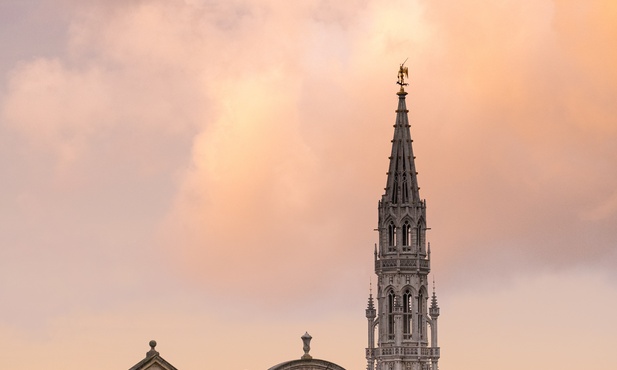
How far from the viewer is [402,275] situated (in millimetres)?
174250

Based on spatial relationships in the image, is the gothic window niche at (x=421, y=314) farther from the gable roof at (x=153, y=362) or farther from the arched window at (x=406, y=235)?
the gable roof at (x=153, y=362)

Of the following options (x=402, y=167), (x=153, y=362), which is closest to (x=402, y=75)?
(x=402, y=167)

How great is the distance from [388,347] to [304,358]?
370 feet

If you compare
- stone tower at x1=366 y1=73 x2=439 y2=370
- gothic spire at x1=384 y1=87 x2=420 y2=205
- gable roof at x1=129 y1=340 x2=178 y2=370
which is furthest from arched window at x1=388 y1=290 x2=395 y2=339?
gable roof at x1=129 y1=340 x2=178 y2=370

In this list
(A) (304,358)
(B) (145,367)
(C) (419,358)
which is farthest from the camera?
(C) (419,358)

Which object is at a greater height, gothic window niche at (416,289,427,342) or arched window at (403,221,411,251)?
arched window at (403,221,411,251)

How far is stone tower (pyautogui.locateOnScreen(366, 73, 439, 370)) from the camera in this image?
Result: 172875 mm

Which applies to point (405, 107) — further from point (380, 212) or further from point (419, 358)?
point (419, 358)

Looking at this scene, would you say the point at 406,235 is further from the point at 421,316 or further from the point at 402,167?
the point at 421,316

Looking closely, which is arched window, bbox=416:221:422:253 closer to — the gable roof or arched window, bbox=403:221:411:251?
arched window, bbox=403:221:411:251

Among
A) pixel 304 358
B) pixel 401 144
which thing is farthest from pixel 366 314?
pixel 304 358

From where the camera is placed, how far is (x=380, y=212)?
177 meters

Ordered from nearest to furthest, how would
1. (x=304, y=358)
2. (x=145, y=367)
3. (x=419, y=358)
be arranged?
(x=145, y=367), (x=304, y=358), (x=419, y=358)

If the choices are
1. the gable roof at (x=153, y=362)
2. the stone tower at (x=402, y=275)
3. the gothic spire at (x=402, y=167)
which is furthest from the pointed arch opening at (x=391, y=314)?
the gable roof at (x=153, y=362)
